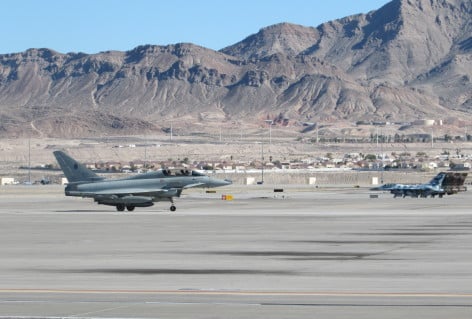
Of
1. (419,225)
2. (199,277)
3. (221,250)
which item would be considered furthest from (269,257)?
(419,225)

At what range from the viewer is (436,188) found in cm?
10019

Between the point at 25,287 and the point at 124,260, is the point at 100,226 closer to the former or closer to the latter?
the point at 124,260

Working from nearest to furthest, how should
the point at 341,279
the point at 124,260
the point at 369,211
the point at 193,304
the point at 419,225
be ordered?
the point at 193,304, the point at 341,279, the point at 124,260, the point at 419,225, the point at 369,211

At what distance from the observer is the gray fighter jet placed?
69.8m

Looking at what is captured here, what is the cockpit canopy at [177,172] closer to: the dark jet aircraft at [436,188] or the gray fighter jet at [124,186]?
the gray fighter jet at [124,186]

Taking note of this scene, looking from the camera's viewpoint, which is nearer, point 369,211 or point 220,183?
point 369,211

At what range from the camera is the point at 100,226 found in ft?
176

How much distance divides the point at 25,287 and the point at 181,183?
150ft

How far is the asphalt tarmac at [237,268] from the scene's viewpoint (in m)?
22.2

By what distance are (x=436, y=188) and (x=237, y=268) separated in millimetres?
71385

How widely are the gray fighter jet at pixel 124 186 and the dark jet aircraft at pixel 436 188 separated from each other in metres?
34.5

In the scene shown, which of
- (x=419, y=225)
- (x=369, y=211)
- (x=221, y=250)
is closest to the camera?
(x=221, y=250)

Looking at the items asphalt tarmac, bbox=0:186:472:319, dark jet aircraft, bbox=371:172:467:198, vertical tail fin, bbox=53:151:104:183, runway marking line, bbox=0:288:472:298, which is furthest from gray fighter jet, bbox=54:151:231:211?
runway marking line, bbox=0:288:472:298

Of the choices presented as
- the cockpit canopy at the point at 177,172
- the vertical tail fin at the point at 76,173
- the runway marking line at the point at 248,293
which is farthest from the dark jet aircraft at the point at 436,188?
the runway marking line at the point at 248,293
